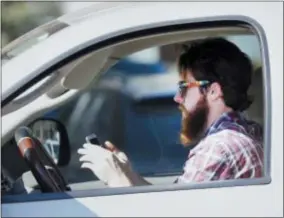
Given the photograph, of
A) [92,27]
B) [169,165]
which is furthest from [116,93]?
[92,27]

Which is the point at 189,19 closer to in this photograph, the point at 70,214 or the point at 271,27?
the point at 271,27

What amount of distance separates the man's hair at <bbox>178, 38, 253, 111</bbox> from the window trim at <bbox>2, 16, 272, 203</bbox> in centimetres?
28

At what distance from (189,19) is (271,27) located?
0.80ft

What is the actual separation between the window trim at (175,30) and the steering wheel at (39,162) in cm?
12

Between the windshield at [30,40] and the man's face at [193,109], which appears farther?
the man's face at [193,109]

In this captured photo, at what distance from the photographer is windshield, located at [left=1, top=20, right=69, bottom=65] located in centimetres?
266

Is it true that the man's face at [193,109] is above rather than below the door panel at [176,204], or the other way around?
above

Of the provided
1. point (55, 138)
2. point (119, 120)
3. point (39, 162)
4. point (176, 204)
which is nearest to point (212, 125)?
point (176, 204)

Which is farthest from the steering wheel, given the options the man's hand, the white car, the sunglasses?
the sunglasses

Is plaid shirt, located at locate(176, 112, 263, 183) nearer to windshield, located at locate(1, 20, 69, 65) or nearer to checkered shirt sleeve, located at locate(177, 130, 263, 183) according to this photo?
checkered shirt sleeve, located at locate(177, 130, 263, 183)

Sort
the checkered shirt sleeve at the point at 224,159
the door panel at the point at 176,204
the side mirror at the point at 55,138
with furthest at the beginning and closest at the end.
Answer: the side mirror at the point at 55,138 → the checkered shirt sleeve at the point at 224,159 → the door panel at the point at 176,204

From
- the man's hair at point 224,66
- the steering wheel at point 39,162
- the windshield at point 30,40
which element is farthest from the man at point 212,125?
the windshield at point 30,40

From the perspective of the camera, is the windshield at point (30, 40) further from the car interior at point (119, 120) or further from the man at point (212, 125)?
the man at point (212, 125)

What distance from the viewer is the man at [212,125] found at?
261cm
